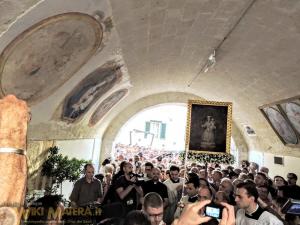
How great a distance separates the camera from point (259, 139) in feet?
50.2

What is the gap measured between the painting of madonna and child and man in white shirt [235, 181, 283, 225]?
3176 mm

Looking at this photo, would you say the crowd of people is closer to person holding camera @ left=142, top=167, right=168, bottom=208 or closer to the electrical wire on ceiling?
person holding camera @ left=142, top=167, right=168, bottom=208

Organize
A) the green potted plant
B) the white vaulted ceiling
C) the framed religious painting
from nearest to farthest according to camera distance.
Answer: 1. the white vaulted ceiling
2. the green potted plant
3. the framed religious painting

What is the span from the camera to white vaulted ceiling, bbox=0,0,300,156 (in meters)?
4.38

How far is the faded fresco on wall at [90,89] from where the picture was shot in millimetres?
7843

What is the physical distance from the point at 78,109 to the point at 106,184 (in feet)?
8.58

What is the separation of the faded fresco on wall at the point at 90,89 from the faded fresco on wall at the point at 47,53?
1.52m

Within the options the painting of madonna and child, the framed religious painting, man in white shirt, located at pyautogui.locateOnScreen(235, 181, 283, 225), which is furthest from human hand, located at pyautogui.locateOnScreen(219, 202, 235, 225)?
the framed religious painting

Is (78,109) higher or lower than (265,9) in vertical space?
lower

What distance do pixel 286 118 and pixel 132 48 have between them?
21.7 feet

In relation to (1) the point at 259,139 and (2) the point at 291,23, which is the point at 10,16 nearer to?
(2) the point at 291,23

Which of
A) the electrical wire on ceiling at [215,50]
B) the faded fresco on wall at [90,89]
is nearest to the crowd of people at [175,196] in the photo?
the faded fresco on wall at [90,89]

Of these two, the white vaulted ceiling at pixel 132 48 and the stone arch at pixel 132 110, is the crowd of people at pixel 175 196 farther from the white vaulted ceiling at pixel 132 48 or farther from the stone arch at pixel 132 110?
the stone arch at pixel 132 110

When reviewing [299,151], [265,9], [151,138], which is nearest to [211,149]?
[265,9]
